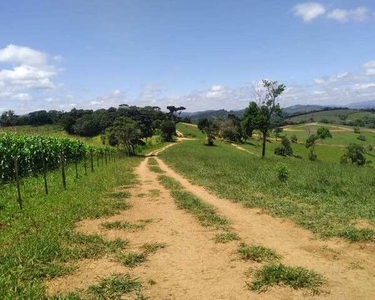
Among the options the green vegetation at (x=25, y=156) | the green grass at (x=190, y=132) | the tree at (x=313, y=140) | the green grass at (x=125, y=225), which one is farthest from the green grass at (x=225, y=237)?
the green grass at (x=190, y=132)

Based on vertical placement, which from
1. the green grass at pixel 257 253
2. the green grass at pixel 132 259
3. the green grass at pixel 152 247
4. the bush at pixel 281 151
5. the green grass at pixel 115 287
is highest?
the green grass at pixel 115 287

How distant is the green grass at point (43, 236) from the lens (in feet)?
26.4

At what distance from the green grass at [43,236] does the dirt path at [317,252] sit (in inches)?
159

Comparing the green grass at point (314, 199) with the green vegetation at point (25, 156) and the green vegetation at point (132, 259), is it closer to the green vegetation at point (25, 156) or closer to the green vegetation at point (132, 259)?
the green vegetation at point (132, 259)

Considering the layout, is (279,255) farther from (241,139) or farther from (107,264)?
(241,139)

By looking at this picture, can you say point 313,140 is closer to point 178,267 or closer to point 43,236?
point 43,236

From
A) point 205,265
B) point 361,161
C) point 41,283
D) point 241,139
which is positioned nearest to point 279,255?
point 205,265

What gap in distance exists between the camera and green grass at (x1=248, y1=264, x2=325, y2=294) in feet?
24.3

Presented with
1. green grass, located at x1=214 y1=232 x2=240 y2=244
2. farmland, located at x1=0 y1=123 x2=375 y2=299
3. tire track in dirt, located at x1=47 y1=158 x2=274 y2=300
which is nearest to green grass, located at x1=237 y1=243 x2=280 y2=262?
farmland, located at x1=0 y1=123 x2=375 y2=299

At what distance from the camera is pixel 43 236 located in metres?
11.0

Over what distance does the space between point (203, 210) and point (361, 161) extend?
90.2m

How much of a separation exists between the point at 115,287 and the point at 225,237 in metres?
4.23

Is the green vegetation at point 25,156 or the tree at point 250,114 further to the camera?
the tree at point 250,114

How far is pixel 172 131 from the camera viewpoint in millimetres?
109062
